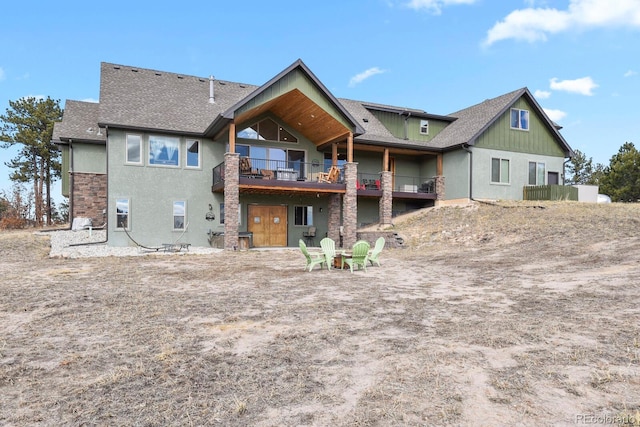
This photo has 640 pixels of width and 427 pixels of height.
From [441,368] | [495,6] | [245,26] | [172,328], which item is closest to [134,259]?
[172,328]

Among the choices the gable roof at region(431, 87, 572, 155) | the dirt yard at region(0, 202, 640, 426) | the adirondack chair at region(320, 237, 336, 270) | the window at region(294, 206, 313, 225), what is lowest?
the dirt yard at region(0, 202, 640, 426)

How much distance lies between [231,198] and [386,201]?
28.2 ft

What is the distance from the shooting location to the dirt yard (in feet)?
9.93

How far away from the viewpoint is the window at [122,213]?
1766cm

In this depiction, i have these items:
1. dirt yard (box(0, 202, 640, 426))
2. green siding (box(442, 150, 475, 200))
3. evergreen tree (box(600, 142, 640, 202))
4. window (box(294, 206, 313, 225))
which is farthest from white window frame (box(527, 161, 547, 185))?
evergreen tree (box(600, 142, 640, 202))

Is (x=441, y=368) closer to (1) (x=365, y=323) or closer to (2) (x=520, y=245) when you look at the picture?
(1) (x=365, y=323)

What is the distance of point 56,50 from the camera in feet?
76.8

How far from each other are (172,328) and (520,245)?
13.4 metres

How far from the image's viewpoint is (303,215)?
2170 centimetres

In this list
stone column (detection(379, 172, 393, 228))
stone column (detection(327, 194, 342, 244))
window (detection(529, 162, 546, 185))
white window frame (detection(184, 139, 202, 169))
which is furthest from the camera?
window (detection(529, 162, 546, 185))

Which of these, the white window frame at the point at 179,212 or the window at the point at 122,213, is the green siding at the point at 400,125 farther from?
the window at the point at 122,213

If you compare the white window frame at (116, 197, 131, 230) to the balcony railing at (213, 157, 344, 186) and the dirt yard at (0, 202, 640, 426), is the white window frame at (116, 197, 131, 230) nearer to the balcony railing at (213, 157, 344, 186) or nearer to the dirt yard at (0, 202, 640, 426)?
the balcony railing at (213, 157, 344, 186)

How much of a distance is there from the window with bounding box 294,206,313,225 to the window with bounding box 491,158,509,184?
10.7 meters

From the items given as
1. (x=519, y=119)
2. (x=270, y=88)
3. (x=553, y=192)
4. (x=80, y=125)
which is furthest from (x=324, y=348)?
(x=519, y=119)
